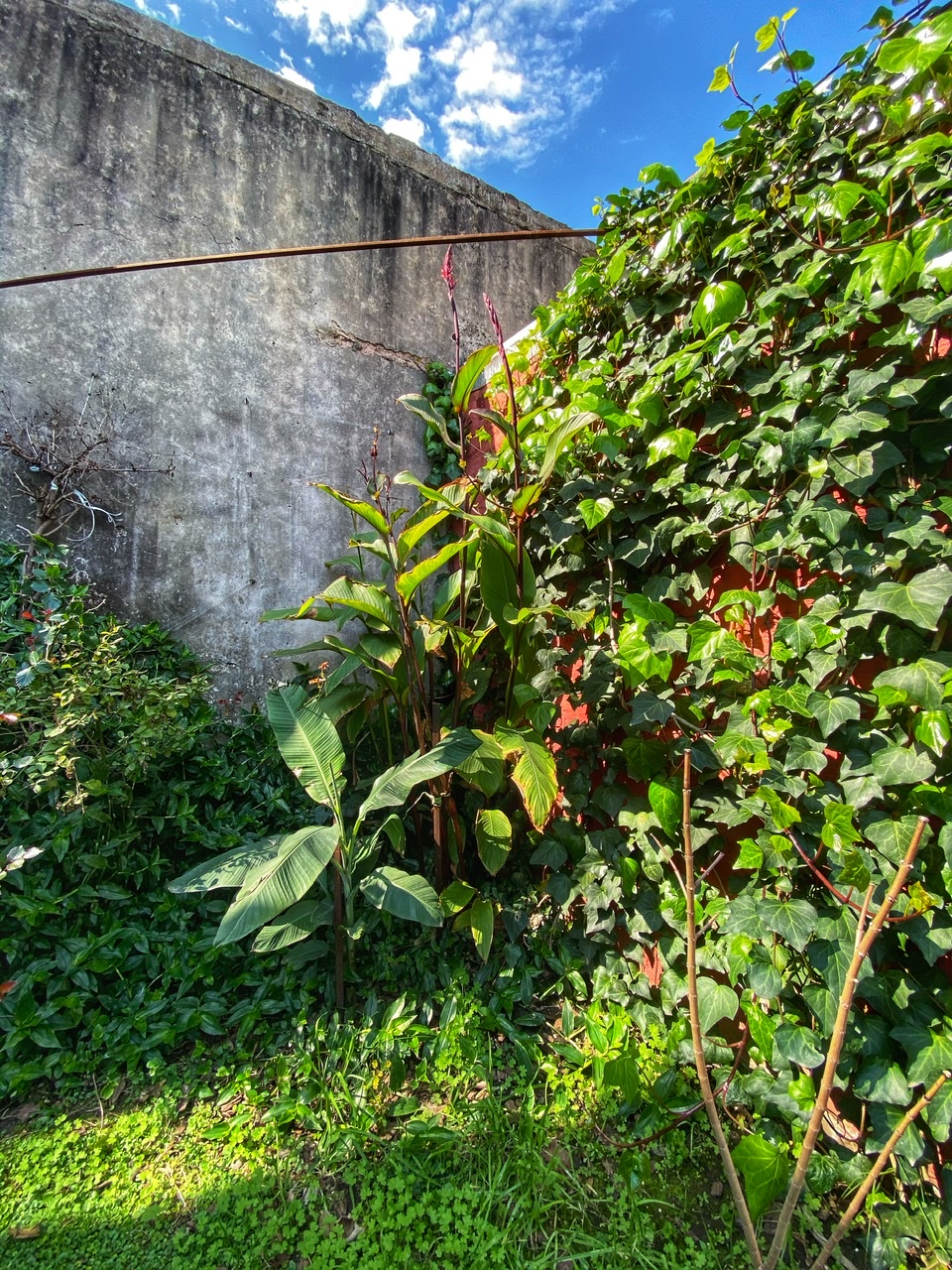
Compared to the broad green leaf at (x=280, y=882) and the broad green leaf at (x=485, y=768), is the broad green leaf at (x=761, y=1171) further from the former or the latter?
the broad green leaf at (x=280, y=882)

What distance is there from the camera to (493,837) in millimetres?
1884

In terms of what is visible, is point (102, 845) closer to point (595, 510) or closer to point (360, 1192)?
point (360, 1192)

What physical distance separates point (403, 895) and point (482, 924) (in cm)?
31

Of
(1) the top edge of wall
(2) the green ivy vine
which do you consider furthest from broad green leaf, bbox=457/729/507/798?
(1) the top edge of wall

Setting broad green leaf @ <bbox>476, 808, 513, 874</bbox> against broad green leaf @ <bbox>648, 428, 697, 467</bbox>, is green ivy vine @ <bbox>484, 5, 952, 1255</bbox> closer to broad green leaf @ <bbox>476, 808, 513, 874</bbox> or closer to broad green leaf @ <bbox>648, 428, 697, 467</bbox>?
broad green leaf @ <bbox>648, 428, 697, 467</bbox>

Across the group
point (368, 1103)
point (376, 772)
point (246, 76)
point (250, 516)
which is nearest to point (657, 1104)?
point (368, 1103)

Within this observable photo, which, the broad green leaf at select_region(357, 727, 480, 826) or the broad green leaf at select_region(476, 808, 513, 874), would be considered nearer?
the broad green leaf at select_region(357, 727, 480, 826)

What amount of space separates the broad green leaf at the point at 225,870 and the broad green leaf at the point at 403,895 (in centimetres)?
31

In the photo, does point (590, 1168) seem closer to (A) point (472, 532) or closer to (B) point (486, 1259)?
(B) point (486, 1259)

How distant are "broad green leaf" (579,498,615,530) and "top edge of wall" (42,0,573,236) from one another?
2786 millimetres

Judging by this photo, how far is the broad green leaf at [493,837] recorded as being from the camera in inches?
72.4

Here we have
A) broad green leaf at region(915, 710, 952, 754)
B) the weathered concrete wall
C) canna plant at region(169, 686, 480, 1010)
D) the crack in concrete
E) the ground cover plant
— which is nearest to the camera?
broad green leaf at region(915, 710, 952, 754)

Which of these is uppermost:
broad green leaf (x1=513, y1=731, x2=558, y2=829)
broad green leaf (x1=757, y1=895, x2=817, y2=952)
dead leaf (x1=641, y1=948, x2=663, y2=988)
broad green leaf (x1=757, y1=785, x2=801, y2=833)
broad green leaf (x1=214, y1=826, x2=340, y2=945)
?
broad green leaf (x1=757, y1=785, x2=801, y2=833)

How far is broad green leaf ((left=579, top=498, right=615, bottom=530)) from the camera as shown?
1721 mm
